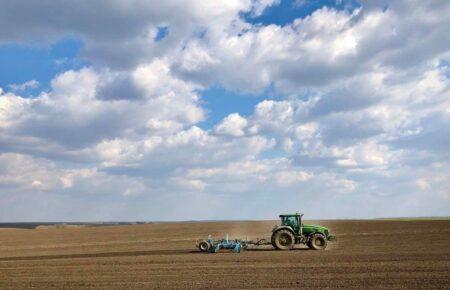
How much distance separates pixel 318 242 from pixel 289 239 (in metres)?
1.61

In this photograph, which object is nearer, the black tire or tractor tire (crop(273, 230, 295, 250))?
tractor tire (crop(273, 230, 295, 250))

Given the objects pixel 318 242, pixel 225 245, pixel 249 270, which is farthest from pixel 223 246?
pixel 249 270

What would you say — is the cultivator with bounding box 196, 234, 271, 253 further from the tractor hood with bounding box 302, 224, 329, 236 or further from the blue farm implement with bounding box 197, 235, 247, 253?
the tractor hood with bounding box 302, 224, 329, 236

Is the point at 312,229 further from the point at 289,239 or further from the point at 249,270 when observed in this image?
the point at 249,270

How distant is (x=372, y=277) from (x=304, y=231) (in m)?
11.7

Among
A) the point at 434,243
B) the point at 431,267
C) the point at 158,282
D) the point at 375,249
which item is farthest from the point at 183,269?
the point at 434,243

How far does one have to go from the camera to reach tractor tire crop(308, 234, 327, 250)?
2898 cm

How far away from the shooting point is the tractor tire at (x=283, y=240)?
2920cm

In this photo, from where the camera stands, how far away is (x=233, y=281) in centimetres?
1819

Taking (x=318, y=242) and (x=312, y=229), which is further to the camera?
(x=312, y=229)

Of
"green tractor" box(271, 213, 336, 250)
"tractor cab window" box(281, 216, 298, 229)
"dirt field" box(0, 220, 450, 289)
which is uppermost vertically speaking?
"tractor cab window" box(281, 216, 298, 229)

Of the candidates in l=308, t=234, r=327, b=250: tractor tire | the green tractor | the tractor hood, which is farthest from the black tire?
l=308, t=234, r=327, b=250: tractor tire

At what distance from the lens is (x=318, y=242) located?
95.7 feet

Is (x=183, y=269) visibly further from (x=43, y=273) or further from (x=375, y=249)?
(x=375, y=249)
